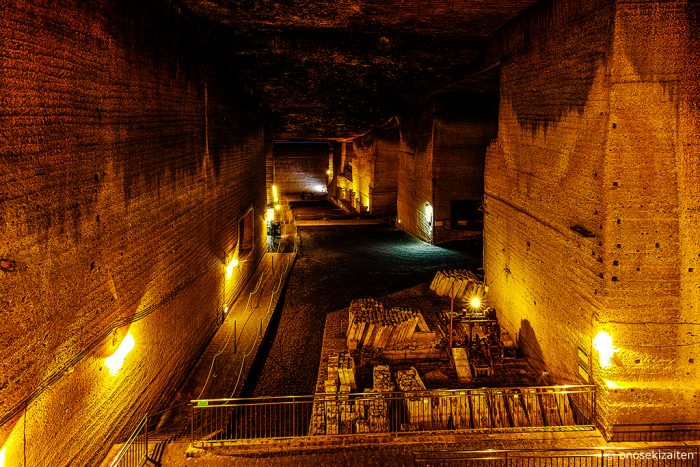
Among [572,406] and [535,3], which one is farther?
[535,3]

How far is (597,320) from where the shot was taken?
23.6 feet

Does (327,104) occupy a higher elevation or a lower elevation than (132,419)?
higher

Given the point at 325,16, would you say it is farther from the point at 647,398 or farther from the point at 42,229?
the point at 647,398

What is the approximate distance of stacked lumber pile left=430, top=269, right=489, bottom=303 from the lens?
42.6 feet

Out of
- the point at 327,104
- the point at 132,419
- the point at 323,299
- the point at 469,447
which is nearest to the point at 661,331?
the point at 469,447

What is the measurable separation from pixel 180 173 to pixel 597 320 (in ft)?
23.7

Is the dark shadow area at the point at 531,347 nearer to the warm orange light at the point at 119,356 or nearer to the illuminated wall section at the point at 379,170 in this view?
the warm orange light at the point at 119,356

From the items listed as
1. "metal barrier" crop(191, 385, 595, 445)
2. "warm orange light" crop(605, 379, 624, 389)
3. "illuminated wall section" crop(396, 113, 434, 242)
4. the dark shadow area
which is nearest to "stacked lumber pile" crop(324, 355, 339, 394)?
"metal barrier" crop(191, 385, 595, 445)

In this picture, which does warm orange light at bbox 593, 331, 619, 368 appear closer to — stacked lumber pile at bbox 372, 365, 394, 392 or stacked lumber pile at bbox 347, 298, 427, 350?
stacked lumber pile at bbox 372, 365, 394, 392

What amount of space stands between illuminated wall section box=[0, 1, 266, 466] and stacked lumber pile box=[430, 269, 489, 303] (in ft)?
20.8

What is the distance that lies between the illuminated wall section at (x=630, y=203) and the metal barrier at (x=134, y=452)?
6330 millimetres

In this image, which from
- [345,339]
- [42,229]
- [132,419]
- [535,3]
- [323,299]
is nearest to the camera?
[42,229]

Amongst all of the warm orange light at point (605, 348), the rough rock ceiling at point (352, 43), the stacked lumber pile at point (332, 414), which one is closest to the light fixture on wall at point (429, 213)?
the rough rock ceiling at point (352, 43)

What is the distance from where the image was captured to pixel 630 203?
688 centimetres
